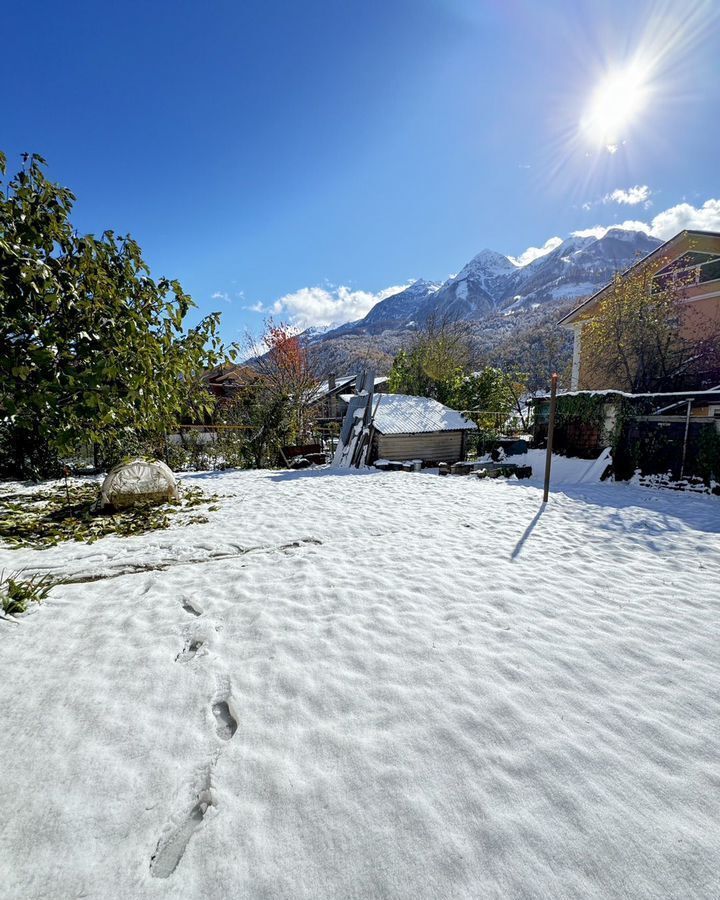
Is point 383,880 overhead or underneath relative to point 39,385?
underneath

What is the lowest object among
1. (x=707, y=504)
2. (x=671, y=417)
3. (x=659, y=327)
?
(x=707, y=504)

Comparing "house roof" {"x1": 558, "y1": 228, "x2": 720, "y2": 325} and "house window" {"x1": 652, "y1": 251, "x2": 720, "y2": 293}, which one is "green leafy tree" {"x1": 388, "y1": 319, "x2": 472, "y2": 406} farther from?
"house window" {"x1": 652, "y1": 251, "x2": 720, "y2": 293}

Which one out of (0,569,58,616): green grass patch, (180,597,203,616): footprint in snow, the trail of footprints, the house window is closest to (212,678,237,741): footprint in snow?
the trail of footprints

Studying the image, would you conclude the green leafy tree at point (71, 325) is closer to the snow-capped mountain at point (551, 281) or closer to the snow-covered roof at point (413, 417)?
the snow-covered roof at point (413, 417)

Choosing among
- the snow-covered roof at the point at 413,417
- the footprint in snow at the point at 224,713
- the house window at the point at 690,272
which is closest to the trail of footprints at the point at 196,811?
the footprint in snow at the point at 224,713

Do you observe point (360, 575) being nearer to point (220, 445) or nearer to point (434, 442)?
point (220, 445)

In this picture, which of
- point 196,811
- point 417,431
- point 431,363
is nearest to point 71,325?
point 196,811

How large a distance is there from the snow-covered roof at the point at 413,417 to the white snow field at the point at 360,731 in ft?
36.7

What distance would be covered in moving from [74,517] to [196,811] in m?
5.95

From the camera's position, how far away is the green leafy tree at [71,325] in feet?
12.6

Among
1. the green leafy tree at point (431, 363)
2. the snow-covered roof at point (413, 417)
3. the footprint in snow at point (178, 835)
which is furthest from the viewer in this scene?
the green leafy tree at point (431, 363)

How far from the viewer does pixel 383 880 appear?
1371mm

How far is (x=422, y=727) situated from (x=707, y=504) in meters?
9.26

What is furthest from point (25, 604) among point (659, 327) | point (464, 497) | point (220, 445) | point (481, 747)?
point (659, 327)
